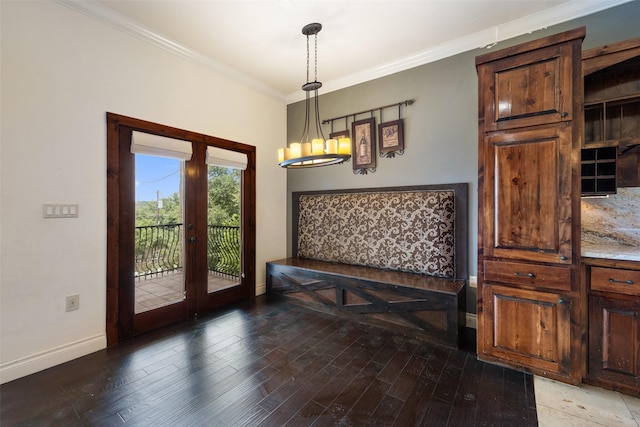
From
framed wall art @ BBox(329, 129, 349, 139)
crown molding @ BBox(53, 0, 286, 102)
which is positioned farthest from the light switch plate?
framed wall art @ BBox(329, 129, 349, 139)

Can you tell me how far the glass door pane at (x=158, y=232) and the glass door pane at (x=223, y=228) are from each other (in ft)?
1.21

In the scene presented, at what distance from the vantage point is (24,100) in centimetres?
214

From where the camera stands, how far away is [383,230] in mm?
3422

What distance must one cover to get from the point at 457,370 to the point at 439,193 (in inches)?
69.4

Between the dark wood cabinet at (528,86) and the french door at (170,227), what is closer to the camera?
the dark wood cabinet at (528,86)

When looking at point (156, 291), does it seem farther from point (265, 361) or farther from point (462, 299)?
point (462, 299)

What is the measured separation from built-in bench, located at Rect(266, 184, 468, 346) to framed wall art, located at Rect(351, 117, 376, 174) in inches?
13.4

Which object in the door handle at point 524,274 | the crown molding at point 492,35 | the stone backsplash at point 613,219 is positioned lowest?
the door handle at point 524,274

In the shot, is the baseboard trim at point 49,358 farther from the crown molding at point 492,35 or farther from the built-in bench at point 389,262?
the crown molding at point 492,35

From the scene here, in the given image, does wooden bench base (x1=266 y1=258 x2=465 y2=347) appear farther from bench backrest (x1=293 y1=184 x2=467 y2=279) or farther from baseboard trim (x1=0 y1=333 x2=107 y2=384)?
baseboard trim (x1=0 y1=333 x2=107 y2=384)

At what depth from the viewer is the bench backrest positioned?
3016mm

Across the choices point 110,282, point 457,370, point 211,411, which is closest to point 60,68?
point 110,282

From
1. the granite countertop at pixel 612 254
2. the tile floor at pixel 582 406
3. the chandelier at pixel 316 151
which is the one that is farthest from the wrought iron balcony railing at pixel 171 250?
the granite countertop at pixel 612 254

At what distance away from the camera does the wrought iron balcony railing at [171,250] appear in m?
2.89
